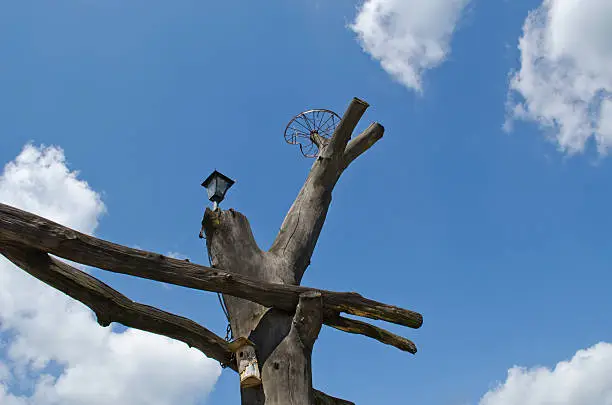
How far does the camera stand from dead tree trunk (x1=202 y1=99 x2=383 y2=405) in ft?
12.5

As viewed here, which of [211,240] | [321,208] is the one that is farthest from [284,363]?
[321,208]

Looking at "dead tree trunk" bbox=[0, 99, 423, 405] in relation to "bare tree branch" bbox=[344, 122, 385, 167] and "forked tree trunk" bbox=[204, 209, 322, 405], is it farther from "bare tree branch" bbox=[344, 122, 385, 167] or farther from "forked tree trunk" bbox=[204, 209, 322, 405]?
"bare tree branch" bbox=[344, 122, 385, 167]

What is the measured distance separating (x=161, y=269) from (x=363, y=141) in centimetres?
291

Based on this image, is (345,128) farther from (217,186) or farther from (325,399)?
(325,399)

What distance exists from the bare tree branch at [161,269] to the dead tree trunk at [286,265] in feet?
0.58

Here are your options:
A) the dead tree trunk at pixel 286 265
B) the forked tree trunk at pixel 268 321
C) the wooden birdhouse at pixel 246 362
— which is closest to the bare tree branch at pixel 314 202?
the dead tree trunk at pixel 286 265

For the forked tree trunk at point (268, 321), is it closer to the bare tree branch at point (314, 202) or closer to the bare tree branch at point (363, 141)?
the bare tree branch at point (314, 202)

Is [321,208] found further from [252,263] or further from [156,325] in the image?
[156,325]

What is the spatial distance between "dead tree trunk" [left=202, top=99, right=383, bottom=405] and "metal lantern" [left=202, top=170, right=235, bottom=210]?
0.18 m

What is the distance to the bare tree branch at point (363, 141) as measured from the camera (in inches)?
226

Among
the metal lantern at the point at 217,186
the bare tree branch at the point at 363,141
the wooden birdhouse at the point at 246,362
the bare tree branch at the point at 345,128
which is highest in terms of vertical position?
the bare tree branch at the point at 363,141

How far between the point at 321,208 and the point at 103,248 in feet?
7.51

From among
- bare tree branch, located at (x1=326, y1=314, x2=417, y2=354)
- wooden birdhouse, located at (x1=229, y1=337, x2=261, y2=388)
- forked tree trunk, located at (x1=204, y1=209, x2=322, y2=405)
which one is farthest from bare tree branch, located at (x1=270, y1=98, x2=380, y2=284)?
wooden birdhouse, located at (x1=229, y1=337, x2=261, y2=388)

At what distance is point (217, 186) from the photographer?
471 cm
